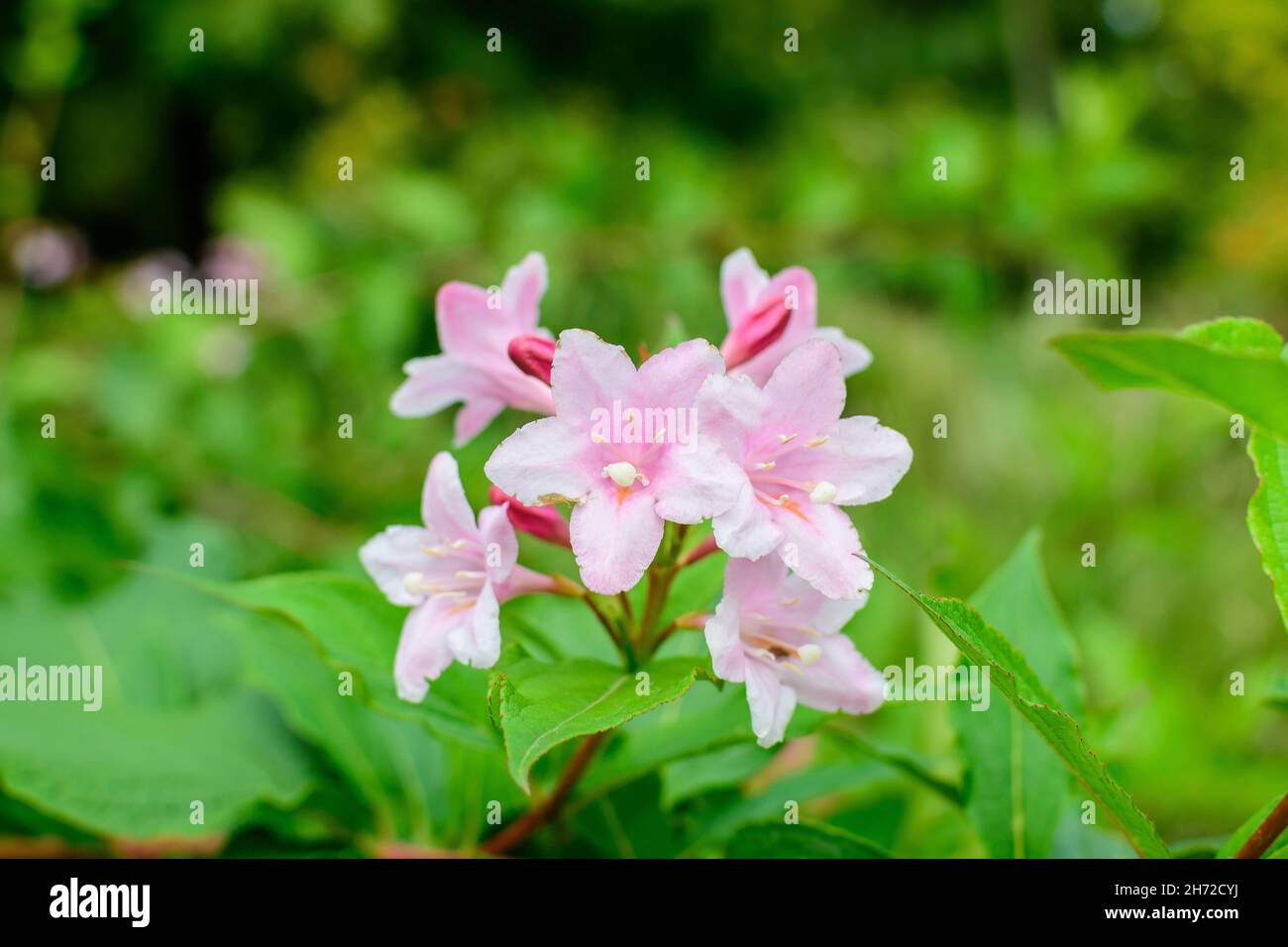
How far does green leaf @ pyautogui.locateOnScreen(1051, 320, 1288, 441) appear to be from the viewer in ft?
1.67

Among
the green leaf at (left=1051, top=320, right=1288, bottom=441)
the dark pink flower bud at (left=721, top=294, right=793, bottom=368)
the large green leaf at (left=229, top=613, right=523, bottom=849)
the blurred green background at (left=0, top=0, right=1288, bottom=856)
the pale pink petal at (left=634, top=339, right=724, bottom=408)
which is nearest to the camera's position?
the green leaf at (left=1051, top=320, right=1288, bottom=441)

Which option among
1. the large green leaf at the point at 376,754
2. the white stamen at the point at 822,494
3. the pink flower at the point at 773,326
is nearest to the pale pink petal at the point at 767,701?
the white stamen at the point at 822,494

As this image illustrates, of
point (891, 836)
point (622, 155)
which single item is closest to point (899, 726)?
point (891, 836)

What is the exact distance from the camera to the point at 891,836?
37.2 inches

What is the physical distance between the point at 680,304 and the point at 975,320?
3.63 feet

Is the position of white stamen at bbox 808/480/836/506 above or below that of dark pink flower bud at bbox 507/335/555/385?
below

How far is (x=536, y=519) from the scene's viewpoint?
2.31ft

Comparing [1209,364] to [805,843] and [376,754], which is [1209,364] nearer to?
[805,843]

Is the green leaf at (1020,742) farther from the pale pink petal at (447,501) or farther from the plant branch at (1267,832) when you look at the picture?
the pale pink petal at (447,501)

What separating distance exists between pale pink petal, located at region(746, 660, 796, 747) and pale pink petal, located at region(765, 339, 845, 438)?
150 mm

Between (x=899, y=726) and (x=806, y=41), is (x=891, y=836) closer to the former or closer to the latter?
(x=899, y=726)

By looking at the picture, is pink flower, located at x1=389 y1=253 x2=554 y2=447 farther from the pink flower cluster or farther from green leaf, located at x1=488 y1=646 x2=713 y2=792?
green leaf, located at x1=488 y1=646 x2=713 y2=792

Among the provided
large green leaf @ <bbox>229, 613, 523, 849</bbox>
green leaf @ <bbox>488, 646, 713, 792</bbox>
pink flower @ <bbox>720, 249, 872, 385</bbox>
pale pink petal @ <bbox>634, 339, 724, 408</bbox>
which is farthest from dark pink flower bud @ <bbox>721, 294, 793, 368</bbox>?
large green leaf @ <bbox>229, 613, 523, 849</bbox>

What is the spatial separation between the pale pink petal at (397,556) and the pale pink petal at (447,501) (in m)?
0.02
